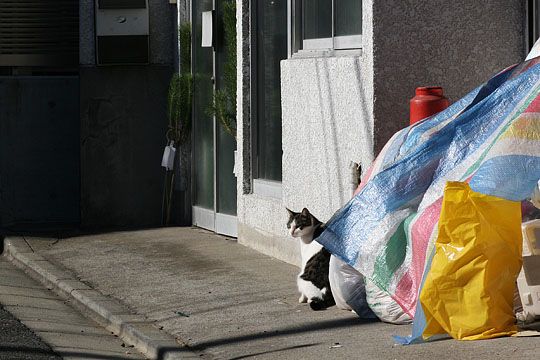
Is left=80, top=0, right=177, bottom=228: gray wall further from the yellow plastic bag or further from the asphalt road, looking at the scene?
the yellow plastic bag

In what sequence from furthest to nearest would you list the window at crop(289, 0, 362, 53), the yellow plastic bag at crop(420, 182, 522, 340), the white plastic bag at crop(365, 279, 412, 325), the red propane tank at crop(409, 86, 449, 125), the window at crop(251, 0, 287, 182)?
the window at crop(251, 0, 287, 182) < the window at crop(289, 0, 362, 53) < the red propane tank at crop(409, 86, 449, 125) < the white plastic bag at crop(365, 279, 412, 325) < the yellow plastic bag at crop(420, 182, 522, 340)

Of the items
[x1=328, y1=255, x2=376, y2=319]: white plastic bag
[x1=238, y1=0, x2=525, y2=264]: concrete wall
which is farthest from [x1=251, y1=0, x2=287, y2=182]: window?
[x1=328, y1=255, x2=376, y2=319]: white plastic bag

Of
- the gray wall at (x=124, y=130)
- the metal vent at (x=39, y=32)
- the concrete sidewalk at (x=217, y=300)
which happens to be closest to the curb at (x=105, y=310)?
the concrete sidewalk at (x=217, y=300)

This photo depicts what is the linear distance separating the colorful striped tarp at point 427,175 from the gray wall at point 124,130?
739 centimetres

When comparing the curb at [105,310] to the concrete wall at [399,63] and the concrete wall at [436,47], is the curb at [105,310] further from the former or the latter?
the concrete wall at [436,47]

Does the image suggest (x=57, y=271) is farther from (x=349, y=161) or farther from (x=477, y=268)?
(x=477, y=268)

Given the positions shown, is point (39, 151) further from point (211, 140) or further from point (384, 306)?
point (384, 306)

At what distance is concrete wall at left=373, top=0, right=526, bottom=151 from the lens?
29.7ft

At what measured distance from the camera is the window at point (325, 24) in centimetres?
968

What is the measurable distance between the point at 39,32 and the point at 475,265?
390 inches

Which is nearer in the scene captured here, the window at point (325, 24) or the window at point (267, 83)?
the window at point (325, 24)

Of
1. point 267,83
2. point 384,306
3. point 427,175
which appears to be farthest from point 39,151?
point 427,175

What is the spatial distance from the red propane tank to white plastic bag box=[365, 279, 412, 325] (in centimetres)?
139

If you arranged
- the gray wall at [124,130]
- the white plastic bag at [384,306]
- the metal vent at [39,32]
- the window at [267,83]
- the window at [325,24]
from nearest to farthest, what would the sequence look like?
the white plastic bag at [384,306], the window at [325,24], the window at [267,83], the gray wall at [124,130], the metal vent at [39,32]
